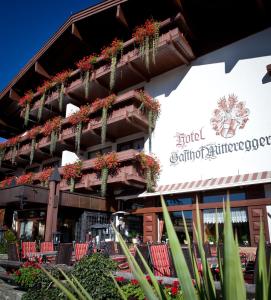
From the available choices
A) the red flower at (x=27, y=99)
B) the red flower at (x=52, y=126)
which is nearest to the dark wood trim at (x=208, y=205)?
the red flower at (x=52, y=126)

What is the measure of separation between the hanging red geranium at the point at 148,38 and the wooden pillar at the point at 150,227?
23.2ft

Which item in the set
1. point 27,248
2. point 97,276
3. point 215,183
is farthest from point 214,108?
point 97,276

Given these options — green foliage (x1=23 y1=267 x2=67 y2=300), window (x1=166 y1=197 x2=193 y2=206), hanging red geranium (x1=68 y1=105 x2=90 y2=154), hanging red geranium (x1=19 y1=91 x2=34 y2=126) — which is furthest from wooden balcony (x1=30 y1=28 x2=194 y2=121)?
green foliage (x1=23 y1=267 x2=67 y2=300)

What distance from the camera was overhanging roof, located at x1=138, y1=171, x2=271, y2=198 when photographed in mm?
11430

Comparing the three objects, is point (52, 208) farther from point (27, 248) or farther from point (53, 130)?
point (53, 130)

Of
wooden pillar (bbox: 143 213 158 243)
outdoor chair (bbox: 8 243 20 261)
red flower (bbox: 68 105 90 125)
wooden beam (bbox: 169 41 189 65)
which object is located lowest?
outdoor chair (bbox: 8 243 20 261)

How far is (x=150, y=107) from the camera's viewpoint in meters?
15.8

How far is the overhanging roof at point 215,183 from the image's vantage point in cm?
1143

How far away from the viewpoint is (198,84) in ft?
48.9

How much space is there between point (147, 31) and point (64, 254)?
10.8 metres

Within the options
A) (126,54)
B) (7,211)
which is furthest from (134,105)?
(7,211)

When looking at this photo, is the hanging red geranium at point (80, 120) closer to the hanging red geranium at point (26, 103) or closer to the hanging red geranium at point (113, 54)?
the hanging red geranium at point (113, 54)

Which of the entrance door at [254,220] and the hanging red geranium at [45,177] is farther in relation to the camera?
the hanging red geranium at [45,177]

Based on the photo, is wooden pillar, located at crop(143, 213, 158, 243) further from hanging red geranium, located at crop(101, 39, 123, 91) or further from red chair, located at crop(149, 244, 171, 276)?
red chair, located at crop(149, 244, 171, 276)
